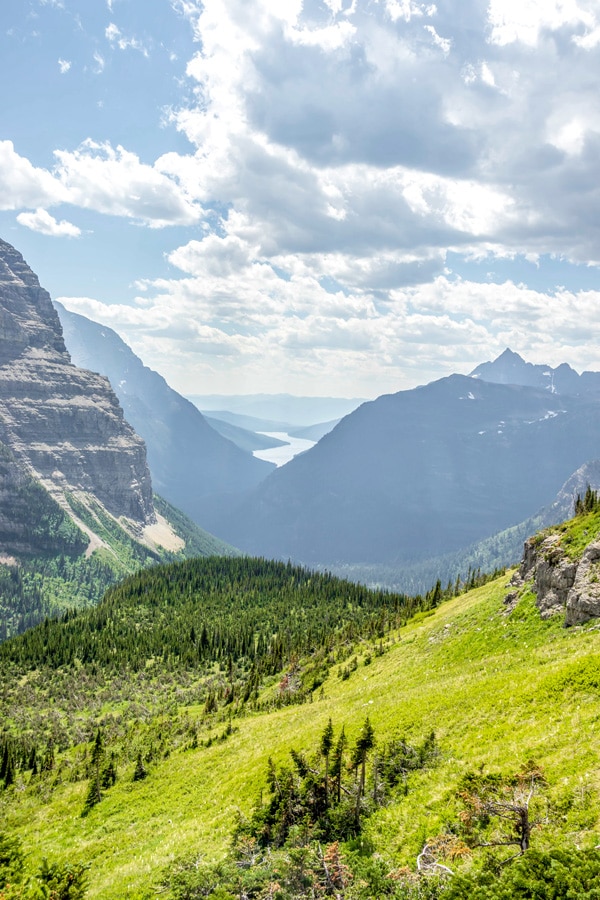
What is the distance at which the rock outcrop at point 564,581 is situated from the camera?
41156 millimetres

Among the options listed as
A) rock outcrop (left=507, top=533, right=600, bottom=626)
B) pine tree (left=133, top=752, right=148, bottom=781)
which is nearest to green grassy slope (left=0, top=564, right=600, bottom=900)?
pine tree (left=133, top=752, right=148, bottom=781)

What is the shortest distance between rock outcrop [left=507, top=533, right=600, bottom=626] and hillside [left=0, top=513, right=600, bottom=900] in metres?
1.81

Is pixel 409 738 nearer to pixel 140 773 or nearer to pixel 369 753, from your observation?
pixel 369 753

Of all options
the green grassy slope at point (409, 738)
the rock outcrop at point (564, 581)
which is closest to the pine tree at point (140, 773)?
the green grassy slope at point (409, 738)

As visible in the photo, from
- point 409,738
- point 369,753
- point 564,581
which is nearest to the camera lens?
point 369,753

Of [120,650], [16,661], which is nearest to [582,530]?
[120,650]

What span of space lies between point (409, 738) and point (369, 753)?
281 cm

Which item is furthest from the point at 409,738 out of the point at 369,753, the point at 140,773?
the point at 140,773

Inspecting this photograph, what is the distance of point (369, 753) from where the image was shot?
30531mm

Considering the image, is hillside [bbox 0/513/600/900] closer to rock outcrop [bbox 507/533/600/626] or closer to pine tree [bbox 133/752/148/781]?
pine tree [bbox 133/752/148/781]

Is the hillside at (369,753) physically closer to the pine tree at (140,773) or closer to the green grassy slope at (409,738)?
the green grassy slope at (409,738)

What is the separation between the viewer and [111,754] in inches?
2667

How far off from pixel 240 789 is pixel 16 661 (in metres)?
131

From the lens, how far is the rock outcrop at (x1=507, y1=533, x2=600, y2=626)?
135ft
